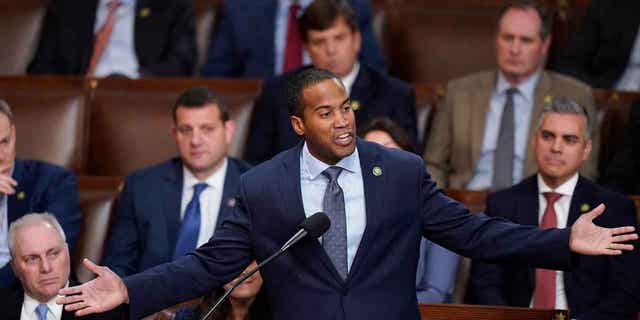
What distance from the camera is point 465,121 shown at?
120 inches

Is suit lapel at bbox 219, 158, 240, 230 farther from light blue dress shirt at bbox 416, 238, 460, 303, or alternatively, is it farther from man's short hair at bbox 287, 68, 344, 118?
man's short hair at bbox 287, 68, 344, 118

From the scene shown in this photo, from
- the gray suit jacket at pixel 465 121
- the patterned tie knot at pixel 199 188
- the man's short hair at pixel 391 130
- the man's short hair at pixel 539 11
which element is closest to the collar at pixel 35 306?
the patterned tie knot at pixel 199 188

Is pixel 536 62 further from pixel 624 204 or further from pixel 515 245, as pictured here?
pixel 515 245

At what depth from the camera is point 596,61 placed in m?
3.28

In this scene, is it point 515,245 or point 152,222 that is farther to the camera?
point 152,222

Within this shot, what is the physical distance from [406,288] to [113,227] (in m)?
1.11

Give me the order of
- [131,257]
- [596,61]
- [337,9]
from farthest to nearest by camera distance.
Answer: [596,61] < [337,9] < [131,257]

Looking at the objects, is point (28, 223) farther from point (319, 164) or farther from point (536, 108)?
point (536, 108)

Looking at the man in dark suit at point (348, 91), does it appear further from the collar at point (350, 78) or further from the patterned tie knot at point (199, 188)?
the patterned tie knot at point (199, 188)

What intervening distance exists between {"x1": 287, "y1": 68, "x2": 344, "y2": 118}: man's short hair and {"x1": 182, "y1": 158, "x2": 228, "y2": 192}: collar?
0.87 metres

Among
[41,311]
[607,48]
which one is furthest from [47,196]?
[607,48]

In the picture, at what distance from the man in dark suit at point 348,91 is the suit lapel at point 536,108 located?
31 centimetres

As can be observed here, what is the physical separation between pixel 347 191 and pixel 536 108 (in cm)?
133

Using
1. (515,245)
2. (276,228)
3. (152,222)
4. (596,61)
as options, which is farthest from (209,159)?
(596,61)
